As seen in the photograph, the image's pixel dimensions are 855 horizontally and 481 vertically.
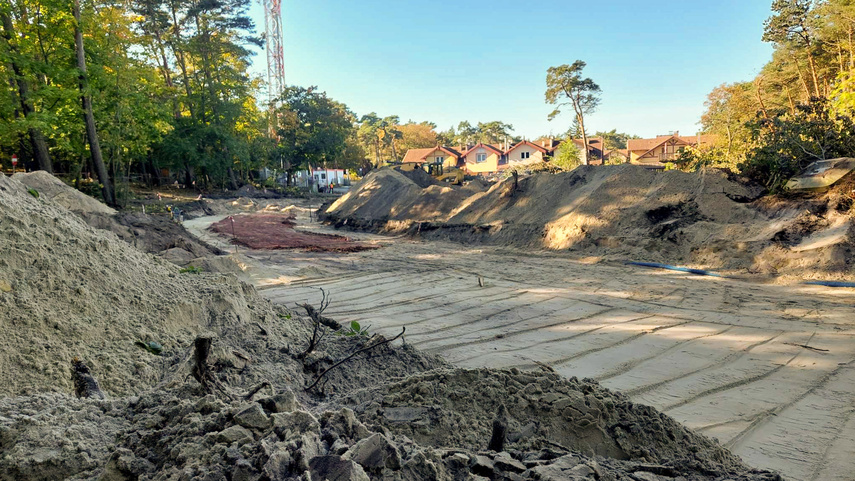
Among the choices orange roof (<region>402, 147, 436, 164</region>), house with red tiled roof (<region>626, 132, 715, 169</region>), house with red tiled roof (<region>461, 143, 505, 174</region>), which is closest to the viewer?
house with red tiled roof (<region>626, 132, 715, 169</region>)

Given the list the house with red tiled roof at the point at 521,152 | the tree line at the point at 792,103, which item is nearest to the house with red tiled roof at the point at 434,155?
the house with red tiled roof at the point at 521,152

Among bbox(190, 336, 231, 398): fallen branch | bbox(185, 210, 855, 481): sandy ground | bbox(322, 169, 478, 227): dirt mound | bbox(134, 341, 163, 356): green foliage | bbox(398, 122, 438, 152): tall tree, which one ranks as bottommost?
bbox(185, 210, 855, 481): sandy ground

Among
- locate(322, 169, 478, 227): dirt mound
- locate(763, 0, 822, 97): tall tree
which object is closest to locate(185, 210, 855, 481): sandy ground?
locate(322, 169, 478, 227): dirt mound

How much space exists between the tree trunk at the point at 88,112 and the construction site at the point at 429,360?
11195 mm

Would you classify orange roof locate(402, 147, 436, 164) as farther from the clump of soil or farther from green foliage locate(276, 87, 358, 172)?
the clump of soil

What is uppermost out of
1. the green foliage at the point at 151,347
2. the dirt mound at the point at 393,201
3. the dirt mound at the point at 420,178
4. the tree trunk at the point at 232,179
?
the tree trunk at the point at 232,179

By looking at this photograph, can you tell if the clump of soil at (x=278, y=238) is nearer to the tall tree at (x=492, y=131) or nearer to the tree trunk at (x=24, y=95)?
the tree trunk at (x=24, y=95)

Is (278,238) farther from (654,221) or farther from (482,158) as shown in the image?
(482,158)

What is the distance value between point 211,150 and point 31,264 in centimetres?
3439

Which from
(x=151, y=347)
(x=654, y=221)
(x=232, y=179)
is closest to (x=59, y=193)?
(x=151, y=347)

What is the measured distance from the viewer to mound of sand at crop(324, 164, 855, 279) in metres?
9.53

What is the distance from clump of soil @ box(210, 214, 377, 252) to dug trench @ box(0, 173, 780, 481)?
9.77m

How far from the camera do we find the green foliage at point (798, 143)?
39.7 ft

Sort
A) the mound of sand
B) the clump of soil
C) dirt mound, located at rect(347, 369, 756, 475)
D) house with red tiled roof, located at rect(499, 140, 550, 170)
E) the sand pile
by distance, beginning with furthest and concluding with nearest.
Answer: house with red tiled roof, located at rect(499, 140, 550, 170)
the clump of soil
the mound of sand
the sand pile
dirt mound, located at rect(347, 369, 756, 475)
